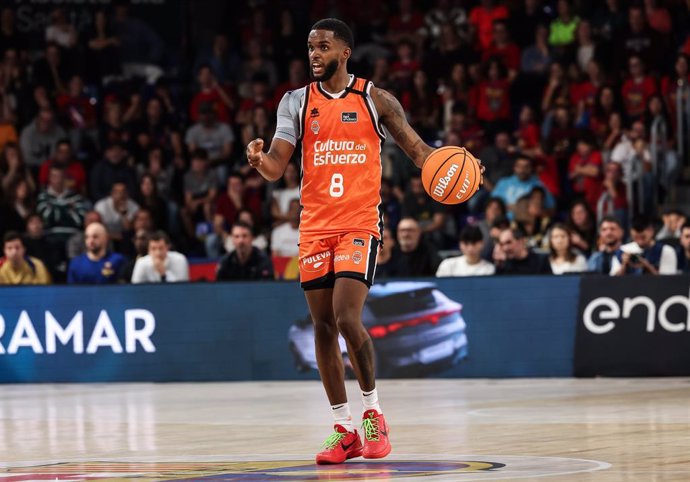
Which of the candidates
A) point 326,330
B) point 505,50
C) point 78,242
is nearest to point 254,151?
point 326,330

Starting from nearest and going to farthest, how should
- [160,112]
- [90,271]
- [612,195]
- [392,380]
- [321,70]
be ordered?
[321,70] < [392,380] < [90,271] < [612,195] < [160,112]

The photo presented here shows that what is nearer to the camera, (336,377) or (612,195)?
(336,377)

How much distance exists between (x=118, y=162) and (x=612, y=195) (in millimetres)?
7430

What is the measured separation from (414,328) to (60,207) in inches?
285

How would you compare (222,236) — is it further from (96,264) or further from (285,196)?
(96,264)

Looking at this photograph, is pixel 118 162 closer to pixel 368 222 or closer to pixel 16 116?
pixel 16 116

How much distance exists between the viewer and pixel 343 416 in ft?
29.3

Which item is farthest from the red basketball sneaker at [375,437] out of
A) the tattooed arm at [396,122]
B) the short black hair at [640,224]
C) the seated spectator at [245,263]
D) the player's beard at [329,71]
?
the seated spectator at [245,263]

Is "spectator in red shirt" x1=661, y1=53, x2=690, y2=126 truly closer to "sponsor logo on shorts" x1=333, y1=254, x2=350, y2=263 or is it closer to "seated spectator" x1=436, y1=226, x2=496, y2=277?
"seated spectator" x1=436, y1=226, x2=496, y2=277

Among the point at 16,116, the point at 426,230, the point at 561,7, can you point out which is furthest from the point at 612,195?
the point at 16,116

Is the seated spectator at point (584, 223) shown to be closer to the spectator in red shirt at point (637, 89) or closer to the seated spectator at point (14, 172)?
the spectator in red shirt at point (637, 89)

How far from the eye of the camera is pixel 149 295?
16703 mm

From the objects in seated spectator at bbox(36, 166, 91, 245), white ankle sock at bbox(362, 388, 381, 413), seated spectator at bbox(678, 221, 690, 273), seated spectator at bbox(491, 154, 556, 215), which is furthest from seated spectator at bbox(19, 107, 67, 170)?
white ankle sock at bbox(362, 388, 381, 413)

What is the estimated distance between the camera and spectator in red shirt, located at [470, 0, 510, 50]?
79.0 feet
